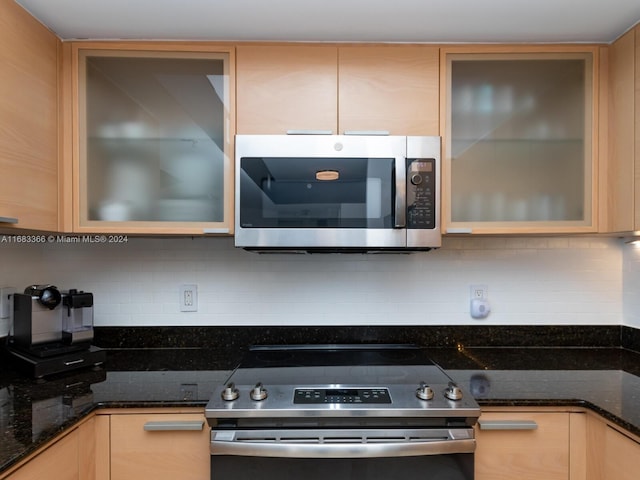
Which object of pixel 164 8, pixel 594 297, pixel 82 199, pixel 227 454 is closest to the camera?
pixel 227 454

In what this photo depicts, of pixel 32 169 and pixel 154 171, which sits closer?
pixel 32 169

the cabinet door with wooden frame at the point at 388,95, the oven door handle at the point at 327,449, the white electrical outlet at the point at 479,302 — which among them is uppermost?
the cabinet door with wooden frame at the point at 388,95

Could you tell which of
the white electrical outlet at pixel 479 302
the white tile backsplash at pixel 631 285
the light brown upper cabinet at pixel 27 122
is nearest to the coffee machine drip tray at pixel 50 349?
the light brown upper cabinet at pixel 27 122

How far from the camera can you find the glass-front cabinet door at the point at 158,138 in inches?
55.1

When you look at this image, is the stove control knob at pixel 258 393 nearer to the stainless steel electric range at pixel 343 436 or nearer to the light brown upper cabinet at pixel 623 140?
the stainless steel electric range at pixel 343 436

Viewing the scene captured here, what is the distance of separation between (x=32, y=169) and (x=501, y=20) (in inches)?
68.4

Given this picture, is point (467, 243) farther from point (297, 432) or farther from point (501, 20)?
point (297, 432)

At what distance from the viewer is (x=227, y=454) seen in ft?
3.50

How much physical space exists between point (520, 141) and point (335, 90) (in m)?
Result: 0.78

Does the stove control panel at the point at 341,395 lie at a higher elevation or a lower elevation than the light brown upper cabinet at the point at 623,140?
lower

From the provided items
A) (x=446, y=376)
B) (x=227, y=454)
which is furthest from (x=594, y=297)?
(x=227, y=454)

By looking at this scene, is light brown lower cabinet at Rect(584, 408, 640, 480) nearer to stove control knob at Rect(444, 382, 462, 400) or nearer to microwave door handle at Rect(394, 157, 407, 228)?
stove control knob at Rect(444, 382, 462, 400)

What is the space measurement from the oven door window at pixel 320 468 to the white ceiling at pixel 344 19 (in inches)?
57.3

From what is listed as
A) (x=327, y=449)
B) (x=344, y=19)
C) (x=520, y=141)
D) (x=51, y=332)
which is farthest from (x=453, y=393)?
(x=51, y=332)
